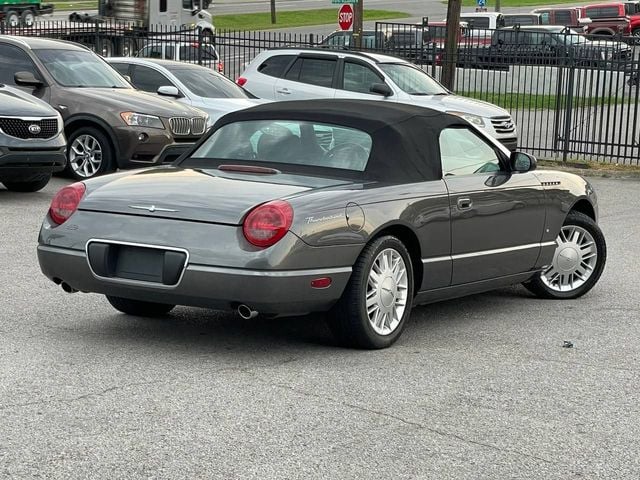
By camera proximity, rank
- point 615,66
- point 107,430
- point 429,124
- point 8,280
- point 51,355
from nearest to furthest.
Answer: point 107,430 → point 51,355 → point 429,124 → point 8,280 → point 615,66

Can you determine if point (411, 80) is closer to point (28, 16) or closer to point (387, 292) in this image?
point (387, 292)

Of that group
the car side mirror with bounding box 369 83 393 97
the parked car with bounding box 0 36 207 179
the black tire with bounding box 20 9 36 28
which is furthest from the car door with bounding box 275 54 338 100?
the black tire with bounding box 20 9 36 28

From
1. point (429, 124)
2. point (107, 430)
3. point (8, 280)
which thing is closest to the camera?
point (107, 430)

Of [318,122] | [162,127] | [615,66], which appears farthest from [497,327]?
[615,66]

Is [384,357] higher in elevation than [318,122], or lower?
lower

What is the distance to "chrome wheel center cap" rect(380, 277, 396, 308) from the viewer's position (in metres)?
7.18

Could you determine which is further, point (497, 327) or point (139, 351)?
point (497, 327)

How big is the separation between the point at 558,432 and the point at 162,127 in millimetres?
11150

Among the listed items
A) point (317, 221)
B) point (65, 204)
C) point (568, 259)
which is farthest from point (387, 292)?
point (568, 259)

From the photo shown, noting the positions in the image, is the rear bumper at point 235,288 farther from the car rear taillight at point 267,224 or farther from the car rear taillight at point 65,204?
the car rear taillight at point 65,204

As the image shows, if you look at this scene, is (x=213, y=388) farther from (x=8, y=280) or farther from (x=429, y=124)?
(x=8, y=280)

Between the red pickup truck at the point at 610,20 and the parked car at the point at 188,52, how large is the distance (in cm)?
3397

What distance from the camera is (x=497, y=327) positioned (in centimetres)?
814

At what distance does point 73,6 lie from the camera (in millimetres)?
66438
